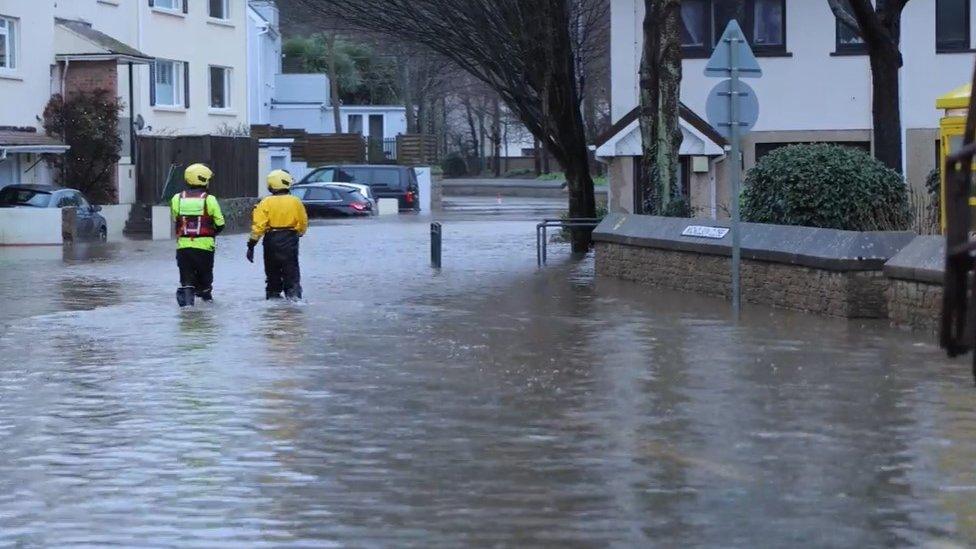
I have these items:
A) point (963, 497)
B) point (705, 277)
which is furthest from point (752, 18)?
point (963, 497)

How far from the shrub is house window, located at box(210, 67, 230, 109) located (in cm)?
1017

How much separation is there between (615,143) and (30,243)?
11249 millimetres

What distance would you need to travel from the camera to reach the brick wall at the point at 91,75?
3894 cm

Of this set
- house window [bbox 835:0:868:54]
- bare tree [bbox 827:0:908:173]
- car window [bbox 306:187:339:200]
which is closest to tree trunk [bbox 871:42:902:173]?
bare tree [bbox 827:0:908:173]

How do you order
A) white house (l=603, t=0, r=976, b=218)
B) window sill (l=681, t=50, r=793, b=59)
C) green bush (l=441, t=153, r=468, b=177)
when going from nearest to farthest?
1. white house (l=603, t=0, r=976, b=218)
2. window sill (l=681, t=50, r=793, b=59)
3. green bush (l=441, t=153, r=468, b=177)

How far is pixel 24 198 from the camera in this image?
108ft

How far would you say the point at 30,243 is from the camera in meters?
32.1

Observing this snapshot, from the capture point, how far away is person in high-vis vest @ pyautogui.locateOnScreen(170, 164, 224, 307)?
1777 centimetres

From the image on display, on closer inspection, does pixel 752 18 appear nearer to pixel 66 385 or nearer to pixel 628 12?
pixel 628 12

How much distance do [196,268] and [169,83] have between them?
2902 centimetres

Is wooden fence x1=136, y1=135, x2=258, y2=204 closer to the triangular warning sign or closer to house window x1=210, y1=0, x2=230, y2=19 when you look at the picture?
house window x1=210, y1=0, x2=230, y2=19

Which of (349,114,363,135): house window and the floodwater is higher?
(349,114,363,135): house window

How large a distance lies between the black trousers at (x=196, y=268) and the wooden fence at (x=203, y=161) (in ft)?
77.0

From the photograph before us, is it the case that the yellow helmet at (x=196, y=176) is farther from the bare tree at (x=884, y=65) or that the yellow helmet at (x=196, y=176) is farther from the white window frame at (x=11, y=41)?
the white window frame at (x=11, y=41)
